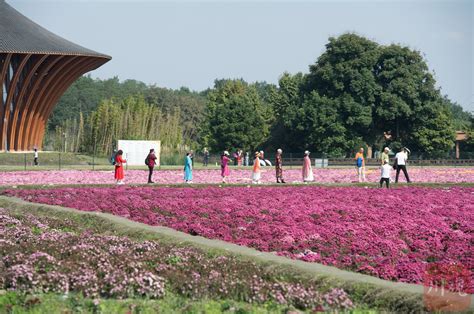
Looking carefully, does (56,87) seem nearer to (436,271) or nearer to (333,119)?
(333,119)

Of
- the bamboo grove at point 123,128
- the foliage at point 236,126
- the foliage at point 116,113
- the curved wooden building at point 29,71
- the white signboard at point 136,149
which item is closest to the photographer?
the white signboard at point 136,149

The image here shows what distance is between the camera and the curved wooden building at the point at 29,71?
65188 mm

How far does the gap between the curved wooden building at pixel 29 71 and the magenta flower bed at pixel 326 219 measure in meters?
44.6

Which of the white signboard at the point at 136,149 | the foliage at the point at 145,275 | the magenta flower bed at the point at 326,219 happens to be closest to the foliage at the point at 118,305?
the foliage at the point at 145,275

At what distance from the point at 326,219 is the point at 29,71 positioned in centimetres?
5617

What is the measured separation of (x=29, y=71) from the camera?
68188 millimetres

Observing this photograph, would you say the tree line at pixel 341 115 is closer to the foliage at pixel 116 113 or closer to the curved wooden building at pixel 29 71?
the foliage at pixel 116 113

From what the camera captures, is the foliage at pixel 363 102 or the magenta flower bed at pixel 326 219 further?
the foliage at pixel 363 102

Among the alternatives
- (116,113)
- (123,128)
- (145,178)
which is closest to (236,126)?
(123,128)

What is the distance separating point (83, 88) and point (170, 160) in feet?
245

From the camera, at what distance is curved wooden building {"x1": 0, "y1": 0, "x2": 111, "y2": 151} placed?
65.2m

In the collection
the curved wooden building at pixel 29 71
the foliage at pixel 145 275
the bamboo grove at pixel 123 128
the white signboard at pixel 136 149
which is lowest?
the foliage at pixel 145 275

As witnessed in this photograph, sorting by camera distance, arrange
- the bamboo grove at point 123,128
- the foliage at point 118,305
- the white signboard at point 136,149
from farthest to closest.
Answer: the bamboo grove at point 123,128 → the white signboard at point 136,149 → the foliage at point 118,305

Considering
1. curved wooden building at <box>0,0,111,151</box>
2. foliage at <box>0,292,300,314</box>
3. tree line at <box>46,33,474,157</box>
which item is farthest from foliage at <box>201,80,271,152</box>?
foliage at <box>0,292,300,314</box>
